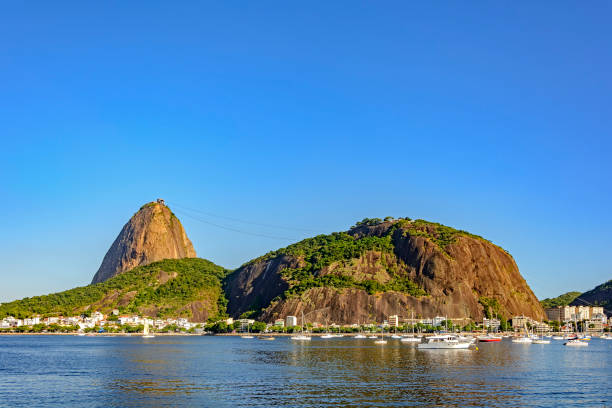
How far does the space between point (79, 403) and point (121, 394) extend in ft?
15.8

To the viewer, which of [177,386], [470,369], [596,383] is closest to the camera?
[177,386]

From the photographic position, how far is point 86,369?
7788 centimetres

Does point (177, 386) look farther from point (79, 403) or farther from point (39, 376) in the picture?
point (39, 376)

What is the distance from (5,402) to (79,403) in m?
6.42

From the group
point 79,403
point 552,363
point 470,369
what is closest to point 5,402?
point 79,403

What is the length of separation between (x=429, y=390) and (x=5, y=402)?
36.5 m

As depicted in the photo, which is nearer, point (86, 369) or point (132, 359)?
point (86, 369)

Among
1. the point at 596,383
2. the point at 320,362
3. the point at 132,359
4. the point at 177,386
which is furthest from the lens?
the point at 132,359

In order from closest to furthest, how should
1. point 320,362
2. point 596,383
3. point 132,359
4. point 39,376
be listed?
1. point 596,383
2. point 39,376
3. point 320,362
4. point 132,359

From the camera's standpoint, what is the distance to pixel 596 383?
207 feet

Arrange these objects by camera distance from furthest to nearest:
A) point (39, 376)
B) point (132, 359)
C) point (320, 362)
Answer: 1. point (132, 359)
2. point (320, 362)
3. point (39, 376)

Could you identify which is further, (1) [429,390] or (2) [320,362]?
(2) [320,362]

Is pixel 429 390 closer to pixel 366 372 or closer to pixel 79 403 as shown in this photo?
pixel 366 372

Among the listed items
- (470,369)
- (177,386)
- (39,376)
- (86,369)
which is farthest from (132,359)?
(470,369)
